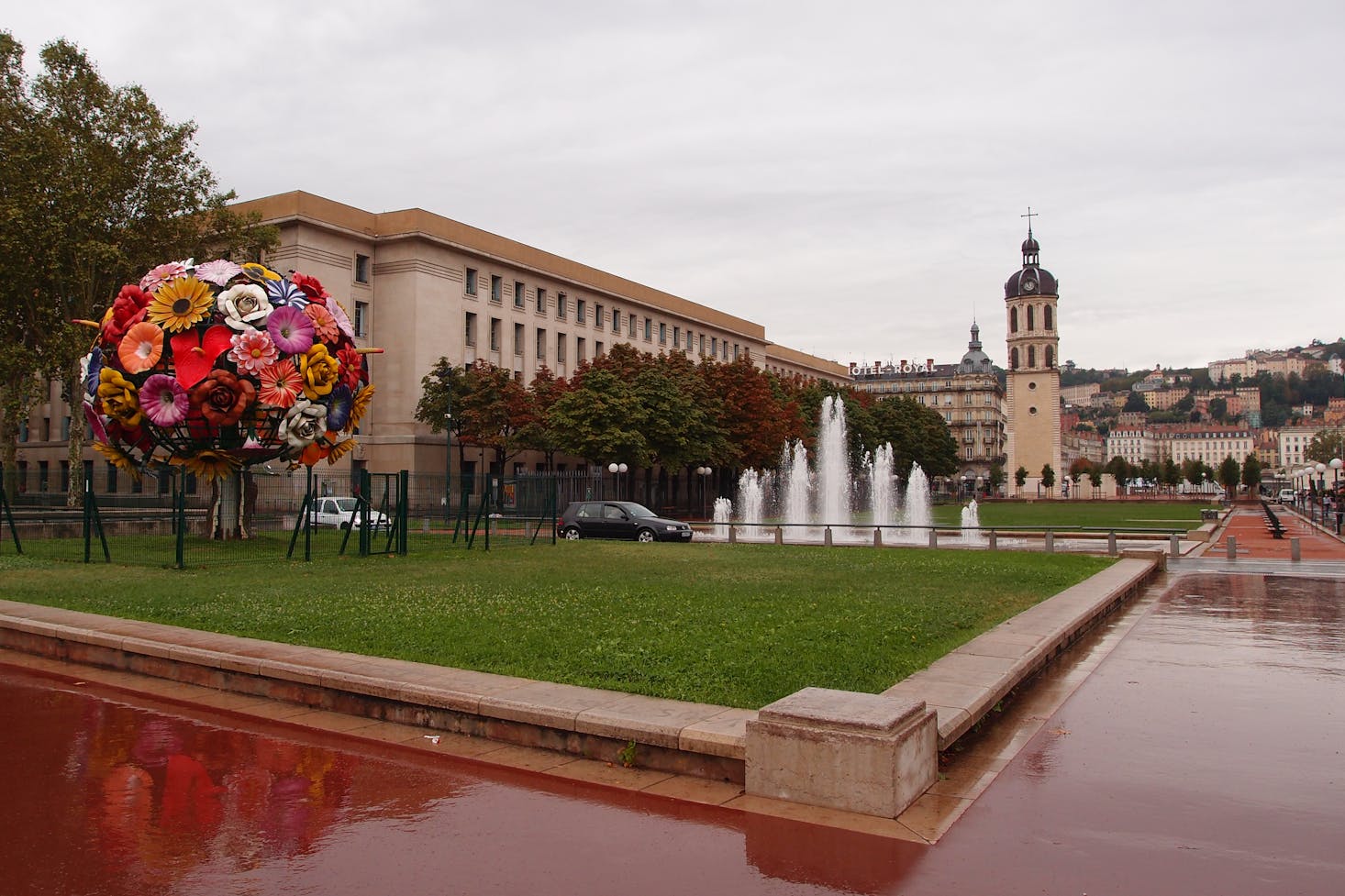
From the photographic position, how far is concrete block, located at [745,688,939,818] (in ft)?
19.3

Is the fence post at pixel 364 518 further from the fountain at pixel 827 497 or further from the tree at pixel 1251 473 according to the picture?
the tree at pixel 1251 473

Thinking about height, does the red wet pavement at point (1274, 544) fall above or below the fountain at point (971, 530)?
below

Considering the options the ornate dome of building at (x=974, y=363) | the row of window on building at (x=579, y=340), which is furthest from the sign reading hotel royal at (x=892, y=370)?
the row of window on building at (x=579, y=340)

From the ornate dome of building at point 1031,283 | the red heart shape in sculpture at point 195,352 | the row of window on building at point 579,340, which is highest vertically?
the ornate dome of building at point 1031,283

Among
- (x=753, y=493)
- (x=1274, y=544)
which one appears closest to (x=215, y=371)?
(x=1274, y=544)

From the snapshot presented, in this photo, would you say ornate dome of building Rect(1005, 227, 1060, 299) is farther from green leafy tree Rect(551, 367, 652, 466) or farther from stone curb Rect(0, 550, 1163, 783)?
stone curb Rect(0, 550, 1163, 783)

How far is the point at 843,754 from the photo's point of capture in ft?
19.7

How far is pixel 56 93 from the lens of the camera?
36938 mm

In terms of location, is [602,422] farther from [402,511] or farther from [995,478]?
[995,478]

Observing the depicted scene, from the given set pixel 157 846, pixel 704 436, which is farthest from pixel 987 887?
pixel 704 436

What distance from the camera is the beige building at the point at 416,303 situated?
5453cm

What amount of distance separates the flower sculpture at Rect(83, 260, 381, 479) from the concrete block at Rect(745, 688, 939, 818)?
17.6 metres

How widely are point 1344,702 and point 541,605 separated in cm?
911

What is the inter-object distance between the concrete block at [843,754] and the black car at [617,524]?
83.4ft
